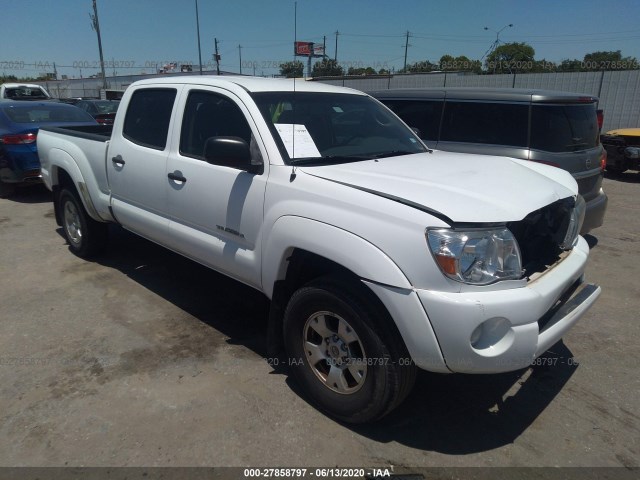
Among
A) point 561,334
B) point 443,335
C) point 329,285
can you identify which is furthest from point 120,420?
point 561,334

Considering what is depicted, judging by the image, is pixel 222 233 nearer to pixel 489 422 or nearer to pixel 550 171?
pixel 489 422

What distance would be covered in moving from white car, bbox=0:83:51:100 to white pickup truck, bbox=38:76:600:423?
17294 mm

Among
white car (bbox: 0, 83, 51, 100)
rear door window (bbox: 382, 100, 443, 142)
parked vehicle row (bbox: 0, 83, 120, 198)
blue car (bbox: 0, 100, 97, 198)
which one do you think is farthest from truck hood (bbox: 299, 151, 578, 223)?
white car (bbox: 0, 83, 51, 100)

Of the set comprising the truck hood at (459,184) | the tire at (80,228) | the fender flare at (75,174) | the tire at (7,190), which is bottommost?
the tire at (7,190)

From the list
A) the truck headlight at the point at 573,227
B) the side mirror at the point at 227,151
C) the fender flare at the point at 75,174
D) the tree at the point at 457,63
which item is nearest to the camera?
the side mirror at the point at 227,151

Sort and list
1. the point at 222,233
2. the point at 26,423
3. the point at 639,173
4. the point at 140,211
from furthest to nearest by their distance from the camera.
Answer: the point at 639,173 < the point at 140,211 < the point at 222,233 < the point at 26,423

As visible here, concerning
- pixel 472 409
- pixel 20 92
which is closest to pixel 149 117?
pixel 472 409

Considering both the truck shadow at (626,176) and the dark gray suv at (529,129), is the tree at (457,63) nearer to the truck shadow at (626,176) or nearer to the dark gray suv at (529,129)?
the truck shadow at (626,176)

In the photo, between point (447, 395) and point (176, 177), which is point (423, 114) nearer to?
point (176, 177)

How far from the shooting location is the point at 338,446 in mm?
2658

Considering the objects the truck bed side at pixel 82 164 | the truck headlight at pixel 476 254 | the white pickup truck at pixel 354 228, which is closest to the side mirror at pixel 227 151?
the white pickup truck at pixel 354 228

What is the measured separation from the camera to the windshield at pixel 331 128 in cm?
319

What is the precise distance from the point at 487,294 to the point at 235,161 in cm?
166

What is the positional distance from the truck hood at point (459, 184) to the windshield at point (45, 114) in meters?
7.98
